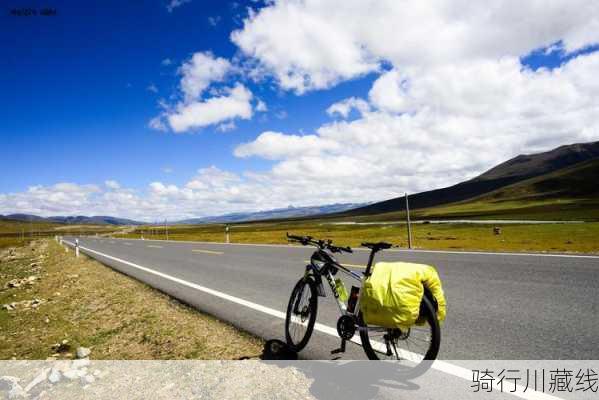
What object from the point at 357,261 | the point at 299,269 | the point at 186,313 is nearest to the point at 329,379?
the point at 186,313

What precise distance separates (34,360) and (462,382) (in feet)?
19.5

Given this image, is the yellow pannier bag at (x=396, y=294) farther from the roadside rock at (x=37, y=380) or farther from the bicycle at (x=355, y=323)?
the roadside rock at (x=37, y=380)

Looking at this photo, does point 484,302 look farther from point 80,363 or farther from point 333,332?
point 80,363

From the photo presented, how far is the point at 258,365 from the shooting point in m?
4.73

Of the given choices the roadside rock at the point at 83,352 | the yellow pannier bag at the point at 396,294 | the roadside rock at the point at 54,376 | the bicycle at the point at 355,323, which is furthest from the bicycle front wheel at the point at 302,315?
the roadside rock at the point at 83,352

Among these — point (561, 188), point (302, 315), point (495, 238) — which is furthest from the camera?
point (561, 188)

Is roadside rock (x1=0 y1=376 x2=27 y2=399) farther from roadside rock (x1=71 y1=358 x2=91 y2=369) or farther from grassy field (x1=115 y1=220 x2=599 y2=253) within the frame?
grassy field (x1=115 y1=220 x2=599 y2=253)

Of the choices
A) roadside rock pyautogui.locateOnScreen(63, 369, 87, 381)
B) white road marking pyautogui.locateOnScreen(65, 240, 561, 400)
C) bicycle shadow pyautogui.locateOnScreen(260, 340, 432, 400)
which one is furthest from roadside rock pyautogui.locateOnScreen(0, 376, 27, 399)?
white road marking pyautogui.locateOnScreen(65, 240, 561, 400)

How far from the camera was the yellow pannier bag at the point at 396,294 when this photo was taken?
3.79 meters

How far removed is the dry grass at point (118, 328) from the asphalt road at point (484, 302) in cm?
54

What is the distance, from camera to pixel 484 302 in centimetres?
684

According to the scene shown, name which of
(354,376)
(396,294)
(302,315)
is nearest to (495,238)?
(302,315)

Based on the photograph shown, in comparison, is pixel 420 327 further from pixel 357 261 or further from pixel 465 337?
pixel 357 261

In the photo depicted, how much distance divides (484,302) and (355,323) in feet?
11.9
